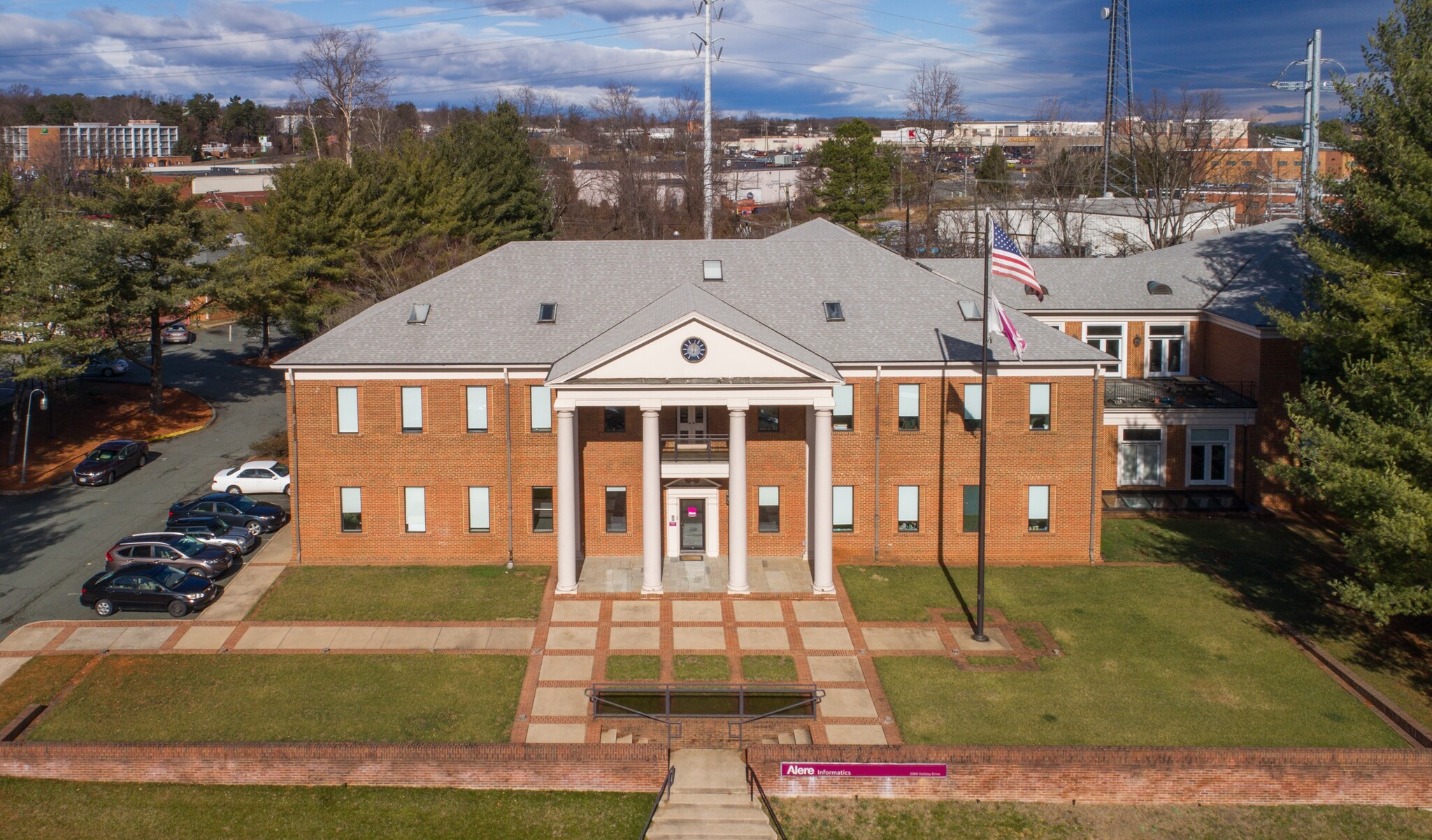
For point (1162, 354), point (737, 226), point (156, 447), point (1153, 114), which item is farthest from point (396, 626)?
point (1153, 114)

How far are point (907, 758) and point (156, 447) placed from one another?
4269 cm

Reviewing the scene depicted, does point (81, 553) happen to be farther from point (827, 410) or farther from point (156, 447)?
point (827, 410)

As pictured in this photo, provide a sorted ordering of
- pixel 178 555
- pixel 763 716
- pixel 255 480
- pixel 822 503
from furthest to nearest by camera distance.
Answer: pixel 255 480 < pixel 178 555 < pixel 822 503 < pixel 763 716

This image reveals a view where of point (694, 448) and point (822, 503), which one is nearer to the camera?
point (822, 503)

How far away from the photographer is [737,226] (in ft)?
324

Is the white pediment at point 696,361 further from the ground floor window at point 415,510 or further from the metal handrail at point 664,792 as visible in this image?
the metal handrail at point 664,792

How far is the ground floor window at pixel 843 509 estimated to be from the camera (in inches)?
1439

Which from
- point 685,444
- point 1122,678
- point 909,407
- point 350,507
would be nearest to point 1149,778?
point 1122,678

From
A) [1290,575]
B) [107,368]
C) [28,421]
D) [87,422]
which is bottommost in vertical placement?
[1290,575]

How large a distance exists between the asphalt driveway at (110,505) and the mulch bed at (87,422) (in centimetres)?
151

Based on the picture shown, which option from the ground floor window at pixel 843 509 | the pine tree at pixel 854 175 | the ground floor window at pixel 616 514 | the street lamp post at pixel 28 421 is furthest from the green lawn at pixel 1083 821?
the pine tree at pixel 854 175

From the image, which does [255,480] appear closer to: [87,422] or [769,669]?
[87,422]

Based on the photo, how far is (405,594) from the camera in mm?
33969

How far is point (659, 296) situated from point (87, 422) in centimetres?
3492
